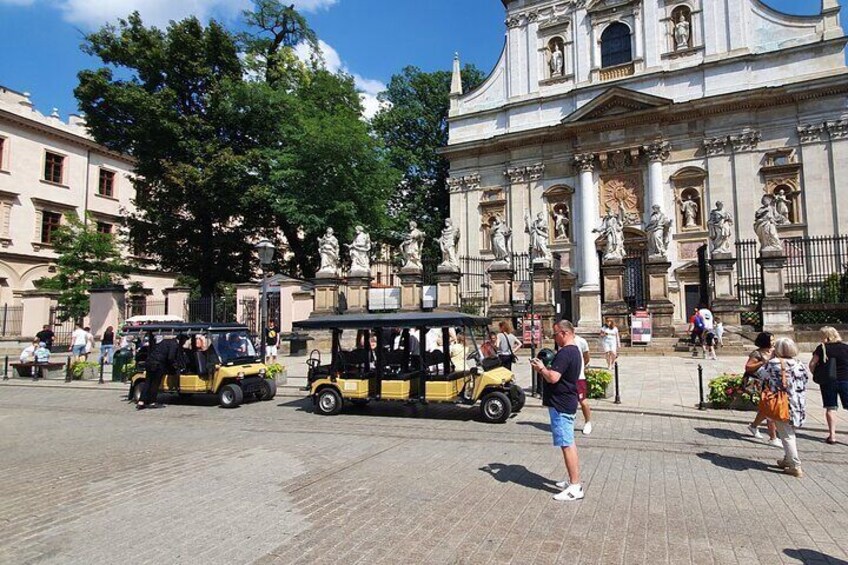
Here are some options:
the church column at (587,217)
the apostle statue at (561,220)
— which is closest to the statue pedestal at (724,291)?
the church column at (587,217)

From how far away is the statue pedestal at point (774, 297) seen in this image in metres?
18.2

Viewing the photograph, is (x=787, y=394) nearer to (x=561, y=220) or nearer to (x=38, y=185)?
(x=561, y=220)

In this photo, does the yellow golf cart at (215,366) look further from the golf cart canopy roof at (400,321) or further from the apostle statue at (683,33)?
the apostle statue at (683,33)

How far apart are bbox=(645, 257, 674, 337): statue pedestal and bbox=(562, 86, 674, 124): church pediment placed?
42.0 feet

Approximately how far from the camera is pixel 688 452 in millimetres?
7312

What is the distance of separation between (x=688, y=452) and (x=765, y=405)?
1.29m

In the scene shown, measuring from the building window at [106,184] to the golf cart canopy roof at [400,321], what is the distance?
38.3 metres

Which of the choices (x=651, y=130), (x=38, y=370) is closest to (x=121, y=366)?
(x=38, y=370)

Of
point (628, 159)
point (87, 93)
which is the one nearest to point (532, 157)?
point (628, 159)

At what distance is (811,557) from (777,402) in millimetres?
2616

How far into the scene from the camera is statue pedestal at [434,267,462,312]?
73.6 ft

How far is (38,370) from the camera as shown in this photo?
1783 centimetres

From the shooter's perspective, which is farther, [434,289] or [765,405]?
[434,289]

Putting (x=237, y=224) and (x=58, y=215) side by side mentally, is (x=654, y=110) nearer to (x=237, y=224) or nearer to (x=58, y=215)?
(x=237, y=224)
